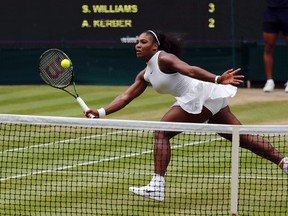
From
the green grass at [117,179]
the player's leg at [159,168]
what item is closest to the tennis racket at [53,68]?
the green grass at [117,179]

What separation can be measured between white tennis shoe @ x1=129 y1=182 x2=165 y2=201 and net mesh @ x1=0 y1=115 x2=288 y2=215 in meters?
0.11

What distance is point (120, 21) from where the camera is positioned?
68.0 ft

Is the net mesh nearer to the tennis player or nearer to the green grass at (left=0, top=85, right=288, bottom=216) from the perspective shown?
the green grass at (left=0, top=85, right=288, bottom=216)

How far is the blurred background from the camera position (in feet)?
67.0

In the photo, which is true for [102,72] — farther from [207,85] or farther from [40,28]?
[207,85]

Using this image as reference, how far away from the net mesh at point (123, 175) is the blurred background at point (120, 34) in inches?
208

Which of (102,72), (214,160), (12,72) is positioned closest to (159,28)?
(102,72)

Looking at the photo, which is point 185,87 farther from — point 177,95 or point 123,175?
point 123,175

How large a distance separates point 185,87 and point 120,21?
9.10m

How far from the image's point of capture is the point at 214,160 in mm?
13312

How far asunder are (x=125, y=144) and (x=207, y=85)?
309 centimetres

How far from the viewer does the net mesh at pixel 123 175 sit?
1073 centimetres

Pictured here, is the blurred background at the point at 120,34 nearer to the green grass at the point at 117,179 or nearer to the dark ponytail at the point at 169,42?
the green grass at the point at 117,179

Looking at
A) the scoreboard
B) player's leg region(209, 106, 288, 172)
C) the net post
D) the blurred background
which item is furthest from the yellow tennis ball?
the scoreboard
